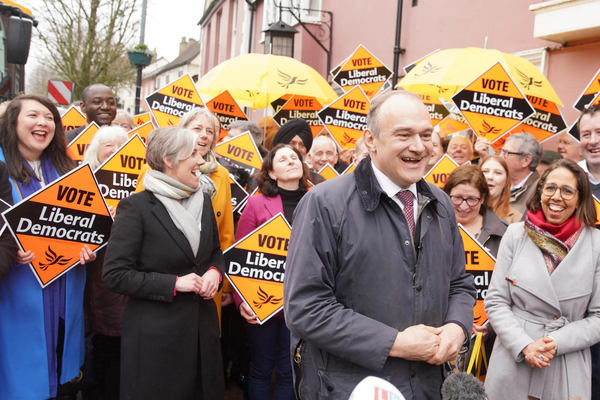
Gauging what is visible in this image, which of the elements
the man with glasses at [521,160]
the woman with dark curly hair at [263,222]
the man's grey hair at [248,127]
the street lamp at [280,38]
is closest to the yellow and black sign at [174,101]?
the man's grey hair at [248,127]

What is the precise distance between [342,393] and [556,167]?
210cm

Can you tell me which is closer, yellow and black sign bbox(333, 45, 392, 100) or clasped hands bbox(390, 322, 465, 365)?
clasped hands bbox(390, 322, 465, 365)

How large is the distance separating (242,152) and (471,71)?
9.51 feet

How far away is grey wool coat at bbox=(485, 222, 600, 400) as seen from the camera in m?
2.99

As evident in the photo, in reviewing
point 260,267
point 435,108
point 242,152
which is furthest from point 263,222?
point 435,108

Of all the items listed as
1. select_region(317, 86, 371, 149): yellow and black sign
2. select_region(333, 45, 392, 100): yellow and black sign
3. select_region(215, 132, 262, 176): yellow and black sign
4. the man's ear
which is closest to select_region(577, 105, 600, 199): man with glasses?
the man's ear

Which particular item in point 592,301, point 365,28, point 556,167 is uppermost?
point 365,28

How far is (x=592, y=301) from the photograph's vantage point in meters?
3.05

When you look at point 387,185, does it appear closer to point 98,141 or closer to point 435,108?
point 98,141

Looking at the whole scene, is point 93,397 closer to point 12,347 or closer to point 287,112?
point 12,347

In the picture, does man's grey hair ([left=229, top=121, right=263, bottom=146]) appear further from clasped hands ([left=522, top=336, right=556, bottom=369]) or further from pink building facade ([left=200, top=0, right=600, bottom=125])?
clasped hands ([left=522, top=336, right=556, bottom=369])

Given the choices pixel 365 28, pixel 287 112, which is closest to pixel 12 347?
pixel 287 112

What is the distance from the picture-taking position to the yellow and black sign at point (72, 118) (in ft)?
20.0

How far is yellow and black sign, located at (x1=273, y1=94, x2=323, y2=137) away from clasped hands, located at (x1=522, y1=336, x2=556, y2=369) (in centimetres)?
530
